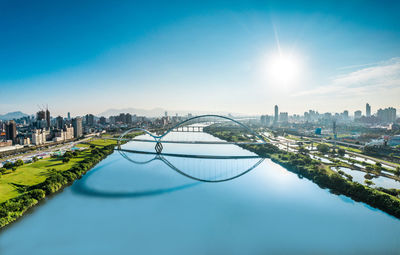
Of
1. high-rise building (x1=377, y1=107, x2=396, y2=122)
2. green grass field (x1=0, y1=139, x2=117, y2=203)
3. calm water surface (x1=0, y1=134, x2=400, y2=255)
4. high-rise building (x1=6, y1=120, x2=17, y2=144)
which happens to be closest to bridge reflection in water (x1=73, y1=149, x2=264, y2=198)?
calm water surface (x1=0, y1=134, x2=400, y2=255)

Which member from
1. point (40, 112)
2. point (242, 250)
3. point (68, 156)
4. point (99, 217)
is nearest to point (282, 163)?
point (242, 250)

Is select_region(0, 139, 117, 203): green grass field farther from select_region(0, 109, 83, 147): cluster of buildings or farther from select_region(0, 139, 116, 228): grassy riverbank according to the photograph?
select_region(0, 109, 83, 147): cluster of buildings

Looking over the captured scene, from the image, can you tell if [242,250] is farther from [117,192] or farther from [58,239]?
[117,192]

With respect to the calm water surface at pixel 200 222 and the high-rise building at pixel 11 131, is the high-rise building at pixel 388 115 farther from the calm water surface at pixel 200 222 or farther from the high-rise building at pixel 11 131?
the high-rise building at pixel 11 131

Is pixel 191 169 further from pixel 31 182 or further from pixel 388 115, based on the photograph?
pixel 388 115

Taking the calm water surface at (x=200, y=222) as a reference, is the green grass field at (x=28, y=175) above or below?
above

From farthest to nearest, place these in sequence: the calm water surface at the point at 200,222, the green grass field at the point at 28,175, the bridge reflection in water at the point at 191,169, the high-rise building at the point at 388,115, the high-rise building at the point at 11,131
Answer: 1. the high-rise building at the point at 388,115
2. the high-rise building at the point at 11,131
3. the bridge reflection in water at the point at 191,169
4. the green grass field at the point at 28,175
5. the calm water surface at the point at 200,222

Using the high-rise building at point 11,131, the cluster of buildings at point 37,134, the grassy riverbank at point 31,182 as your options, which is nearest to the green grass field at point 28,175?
the grassy riverbank at point 31,182
